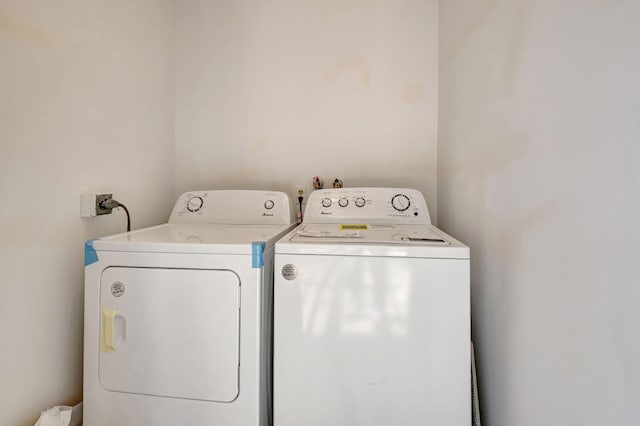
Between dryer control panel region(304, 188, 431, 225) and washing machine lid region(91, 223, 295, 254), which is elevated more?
dryer control panel region(304, 188, 431, 225)

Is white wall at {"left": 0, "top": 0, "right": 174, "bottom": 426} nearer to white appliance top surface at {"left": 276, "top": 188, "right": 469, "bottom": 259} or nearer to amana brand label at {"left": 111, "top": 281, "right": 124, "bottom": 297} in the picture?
amana brand label at {"left": 111, "top": 281, "right": 124, "bottom": 297}

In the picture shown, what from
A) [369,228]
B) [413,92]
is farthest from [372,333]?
[413,92]

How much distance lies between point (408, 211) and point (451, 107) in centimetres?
56

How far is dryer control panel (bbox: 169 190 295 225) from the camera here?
5.40ft

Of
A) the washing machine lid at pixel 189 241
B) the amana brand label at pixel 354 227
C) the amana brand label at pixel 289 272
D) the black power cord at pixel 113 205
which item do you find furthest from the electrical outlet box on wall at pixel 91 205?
the amana brand label at pixel 354 227

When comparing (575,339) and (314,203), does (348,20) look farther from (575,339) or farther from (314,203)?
(575,339)

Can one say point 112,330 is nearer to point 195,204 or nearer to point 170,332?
point 170,332

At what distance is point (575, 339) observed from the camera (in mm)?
703

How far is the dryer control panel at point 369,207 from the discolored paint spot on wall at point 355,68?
677mm

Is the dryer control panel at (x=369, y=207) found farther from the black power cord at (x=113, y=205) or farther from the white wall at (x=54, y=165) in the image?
the white wall at (x=54, y=165)

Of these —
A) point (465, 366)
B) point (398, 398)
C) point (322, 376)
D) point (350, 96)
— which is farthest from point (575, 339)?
point (350, 96)

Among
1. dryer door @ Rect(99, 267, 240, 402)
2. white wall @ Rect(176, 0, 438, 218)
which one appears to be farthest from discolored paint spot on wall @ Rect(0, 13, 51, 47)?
white wall @ Rect(176, 0, 438, 218)

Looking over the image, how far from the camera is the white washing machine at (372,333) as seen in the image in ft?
3.28

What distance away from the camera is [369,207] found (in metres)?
1.62
